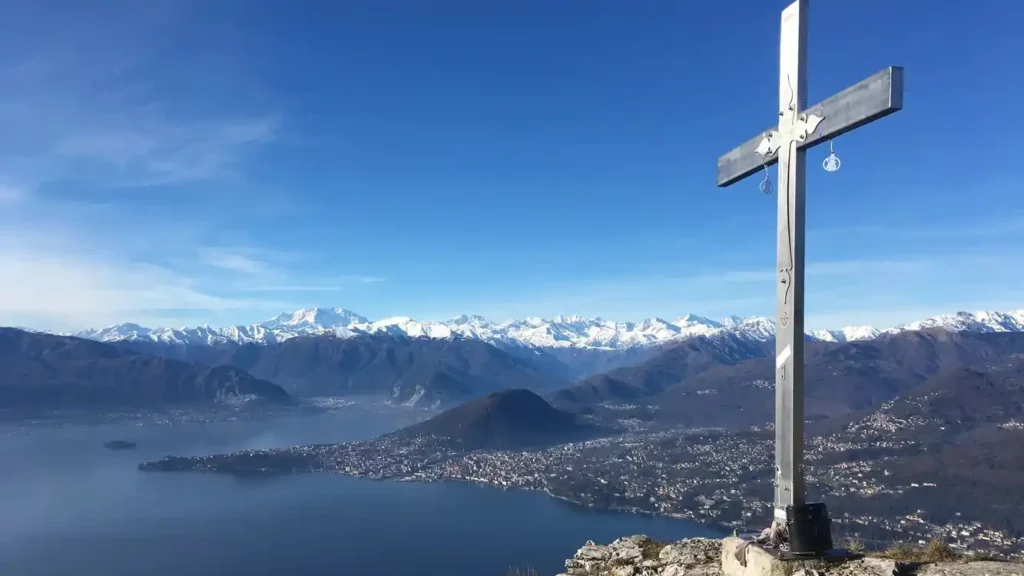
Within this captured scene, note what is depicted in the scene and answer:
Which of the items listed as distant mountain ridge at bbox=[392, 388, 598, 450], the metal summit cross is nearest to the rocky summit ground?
the metal summit cross

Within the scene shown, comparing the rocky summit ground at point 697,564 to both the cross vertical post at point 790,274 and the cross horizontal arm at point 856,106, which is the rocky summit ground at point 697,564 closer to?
the cross vertical post at point 790,274

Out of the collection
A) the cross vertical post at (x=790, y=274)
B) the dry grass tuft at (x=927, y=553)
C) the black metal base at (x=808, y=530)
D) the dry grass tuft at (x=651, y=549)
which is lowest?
the dry grass tuft at (x=651, y=549)

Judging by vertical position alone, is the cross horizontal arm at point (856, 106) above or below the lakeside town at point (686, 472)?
above

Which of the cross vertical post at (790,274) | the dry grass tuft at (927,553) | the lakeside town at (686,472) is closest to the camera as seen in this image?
the cross vertical post at (790,274)

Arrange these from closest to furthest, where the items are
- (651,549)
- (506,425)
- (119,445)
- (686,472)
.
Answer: (651,549), (686,472), (119,445), (506,425)

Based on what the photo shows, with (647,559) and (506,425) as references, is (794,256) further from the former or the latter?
(506,425)

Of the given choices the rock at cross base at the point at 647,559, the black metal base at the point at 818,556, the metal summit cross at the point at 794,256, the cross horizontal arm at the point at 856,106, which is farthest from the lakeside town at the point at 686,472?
the cross horizontal arm at the point at 856,106

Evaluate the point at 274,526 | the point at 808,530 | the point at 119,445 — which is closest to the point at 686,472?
the point at 274,526
